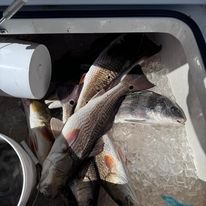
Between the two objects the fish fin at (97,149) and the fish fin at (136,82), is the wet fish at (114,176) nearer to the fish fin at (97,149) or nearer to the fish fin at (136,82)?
the fish fin at (97,149)

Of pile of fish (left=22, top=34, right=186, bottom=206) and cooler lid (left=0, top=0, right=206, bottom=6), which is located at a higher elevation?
cooler lid (left=0, top=0, right=206, bottom=6)

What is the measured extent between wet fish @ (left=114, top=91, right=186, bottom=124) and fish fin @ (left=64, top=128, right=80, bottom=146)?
0.50ft

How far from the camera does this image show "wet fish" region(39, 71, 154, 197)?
1.16 metres

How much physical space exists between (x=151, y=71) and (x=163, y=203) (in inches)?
18.1

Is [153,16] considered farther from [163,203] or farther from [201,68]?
[163,203]

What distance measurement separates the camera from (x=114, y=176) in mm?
1199

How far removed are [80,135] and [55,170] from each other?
0.42 feet

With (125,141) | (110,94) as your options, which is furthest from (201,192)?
(110,94)

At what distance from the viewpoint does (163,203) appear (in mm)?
1235

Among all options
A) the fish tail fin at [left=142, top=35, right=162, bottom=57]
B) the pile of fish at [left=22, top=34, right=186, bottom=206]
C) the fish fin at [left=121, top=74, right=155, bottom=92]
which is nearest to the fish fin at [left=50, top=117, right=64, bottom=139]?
the pile of fish at [left=22, top=34, right=186, bottom=206]

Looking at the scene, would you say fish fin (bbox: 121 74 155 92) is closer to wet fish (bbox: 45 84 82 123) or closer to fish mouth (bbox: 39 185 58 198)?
wet fish (bbox: 45 84 82 123)

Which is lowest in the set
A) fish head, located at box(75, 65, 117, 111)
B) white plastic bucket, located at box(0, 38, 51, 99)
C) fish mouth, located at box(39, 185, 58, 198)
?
fish mouth, located at box(39, 185, 58, 198)

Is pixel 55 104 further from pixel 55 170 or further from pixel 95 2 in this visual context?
pixel 95 2

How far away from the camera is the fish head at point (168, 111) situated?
1.25 metres
